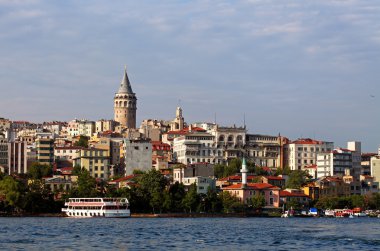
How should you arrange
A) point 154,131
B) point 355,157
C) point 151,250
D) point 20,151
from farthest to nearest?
point 154,131 → point 355,157 → point 20,151 → point 151,250

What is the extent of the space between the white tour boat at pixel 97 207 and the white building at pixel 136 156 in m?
35.3

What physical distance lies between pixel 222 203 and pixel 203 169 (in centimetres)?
1938

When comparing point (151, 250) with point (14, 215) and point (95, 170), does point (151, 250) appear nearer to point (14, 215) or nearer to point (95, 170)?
point (14, 215)

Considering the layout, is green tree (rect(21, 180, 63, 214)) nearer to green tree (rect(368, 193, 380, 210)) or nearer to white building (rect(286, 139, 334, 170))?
green tree (rect(368, 193, 380, 210))

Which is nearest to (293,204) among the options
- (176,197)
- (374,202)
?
(374,202)

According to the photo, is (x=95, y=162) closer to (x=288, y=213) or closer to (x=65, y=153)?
(x=65, y=153)

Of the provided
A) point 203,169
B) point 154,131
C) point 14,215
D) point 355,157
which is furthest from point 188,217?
point 154,131

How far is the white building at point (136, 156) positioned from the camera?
127188 millimetres

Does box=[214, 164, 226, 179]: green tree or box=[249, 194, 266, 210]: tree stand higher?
box=[214, 164, 226, 179]: green tree

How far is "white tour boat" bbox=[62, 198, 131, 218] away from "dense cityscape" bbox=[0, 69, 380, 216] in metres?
2.97

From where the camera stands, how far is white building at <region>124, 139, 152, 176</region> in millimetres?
127188

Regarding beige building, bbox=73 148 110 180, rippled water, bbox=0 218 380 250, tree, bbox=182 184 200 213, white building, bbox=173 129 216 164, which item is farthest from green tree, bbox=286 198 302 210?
rippled water, bbox=0 218 380 250

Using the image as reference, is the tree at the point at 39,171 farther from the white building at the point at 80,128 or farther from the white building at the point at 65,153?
the white building at the point at 80,128

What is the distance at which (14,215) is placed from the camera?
297 feet
